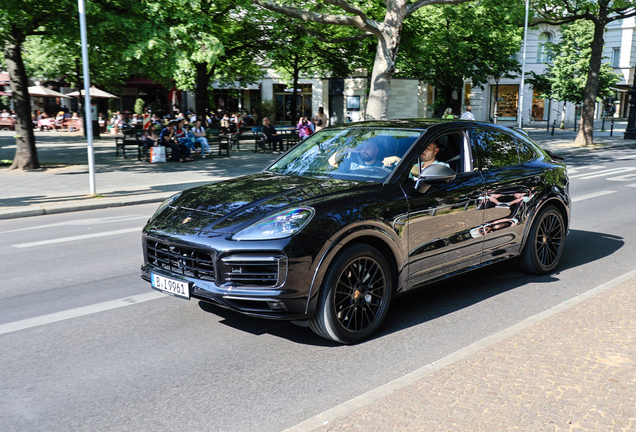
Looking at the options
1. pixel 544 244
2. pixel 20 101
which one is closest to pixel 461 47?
pixel 20 101

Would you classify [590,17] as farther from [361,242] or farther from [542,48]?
[542,48]

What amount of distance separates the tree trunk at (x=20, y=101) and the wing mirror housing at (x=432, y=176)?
48.4 feet

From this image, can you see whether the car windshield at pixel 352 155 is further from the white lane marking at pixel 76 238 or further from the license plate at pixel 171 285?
the white lane marking at pixel 76 238

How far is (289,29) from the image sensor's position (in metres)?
25.7

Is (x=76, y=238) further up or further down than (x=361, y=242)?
further down

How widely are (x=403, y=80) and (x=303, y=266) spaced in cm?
2757

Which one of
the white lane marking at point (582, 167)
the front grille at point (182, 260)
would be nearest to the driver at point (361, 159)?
the front grille at point (182, 260)

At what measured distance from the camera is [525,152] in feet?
21.2

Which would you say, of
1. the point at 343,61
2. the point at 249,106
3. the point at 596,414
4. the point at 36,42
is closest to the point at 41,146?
the point at 36,42

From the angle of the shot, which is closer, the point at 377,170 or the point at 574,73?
the point at 377,170

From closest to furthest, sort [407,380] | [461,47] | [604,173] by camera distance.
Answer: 1. [407,380]
2. [604,173]
3. [461,47]

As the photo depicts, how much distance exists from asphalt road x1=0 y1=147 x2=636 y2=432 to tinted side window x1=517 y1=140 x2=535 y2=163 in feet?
4.29

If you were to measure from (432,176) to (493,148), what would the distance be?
1.42 m

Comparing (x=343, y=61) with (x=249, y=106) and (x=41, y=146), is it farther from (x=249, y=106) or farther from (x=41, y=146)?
(x=249, y=106)
